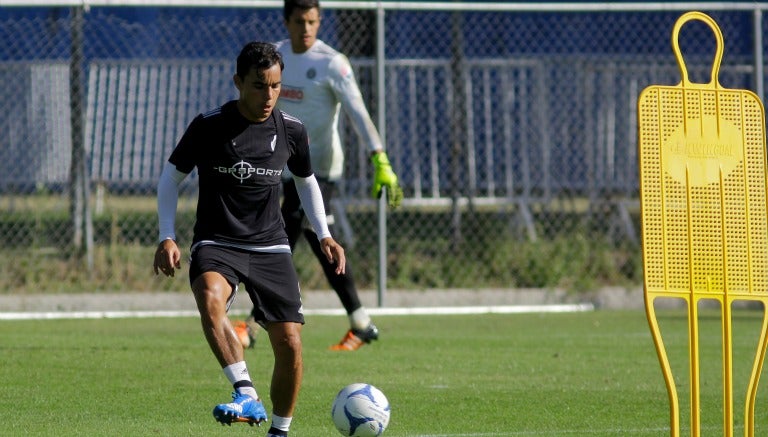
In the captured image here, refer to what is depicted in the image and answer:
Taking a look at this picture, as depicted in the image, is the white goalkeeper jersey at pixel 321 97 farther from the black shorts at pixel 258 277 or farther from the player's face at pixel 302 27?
the black shorts at pixel 258 277

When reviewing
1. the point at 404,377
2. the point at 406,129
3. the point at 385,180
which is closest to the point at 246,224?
the point at 404,377

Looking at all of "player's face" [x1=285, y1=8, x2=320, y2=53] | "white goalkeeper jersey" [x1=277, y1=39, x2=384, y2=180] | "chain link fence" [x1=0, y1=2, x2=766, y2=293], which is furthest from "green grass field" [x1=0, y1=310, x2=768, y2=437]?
"player's face" [x1=285, y1=8, x2=320, y2=53]

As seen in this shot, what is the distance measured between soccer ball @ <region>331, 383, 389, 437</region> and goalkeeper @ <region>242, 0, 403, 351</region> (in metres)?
3.81

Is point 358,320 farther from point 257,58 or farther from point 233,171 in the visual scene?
point 257,58

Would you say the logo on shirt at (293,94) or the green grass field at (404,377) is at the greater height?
the logo on shirt at (293,94)

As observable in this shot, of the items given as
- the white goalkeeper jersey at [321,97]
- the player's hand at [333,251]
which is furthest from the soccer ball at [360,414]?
the white goalkeeper jersey at [321,97]

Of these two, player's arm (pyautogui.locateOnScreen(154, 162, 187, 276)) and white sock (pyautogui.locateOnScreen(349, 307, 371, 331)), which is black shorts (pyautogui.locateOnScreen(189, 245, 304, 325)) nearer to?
player's arm (pyautogui.locateOnScreen(154, 162, 187, 276))

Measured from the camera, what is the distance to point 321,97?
10.1 meters

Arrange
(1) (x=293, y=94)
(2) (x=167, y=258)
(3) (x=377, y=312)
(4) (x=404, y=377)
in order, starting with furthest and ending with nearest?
(3) (x=377, y=312), (1) (x=293, y=94), (4) (x=404, y=377), (2) (x=167, y=258)

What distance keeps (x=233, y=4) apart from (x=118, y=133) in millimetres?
2185

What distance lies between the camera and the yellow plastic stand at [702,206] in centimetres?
527

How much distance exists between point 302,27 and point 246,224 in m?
4.00

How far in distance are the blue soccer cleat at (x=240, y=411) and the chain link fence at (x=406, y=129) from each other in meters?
7.65

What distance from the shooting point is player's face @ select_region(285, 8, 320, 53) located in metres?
9.88
